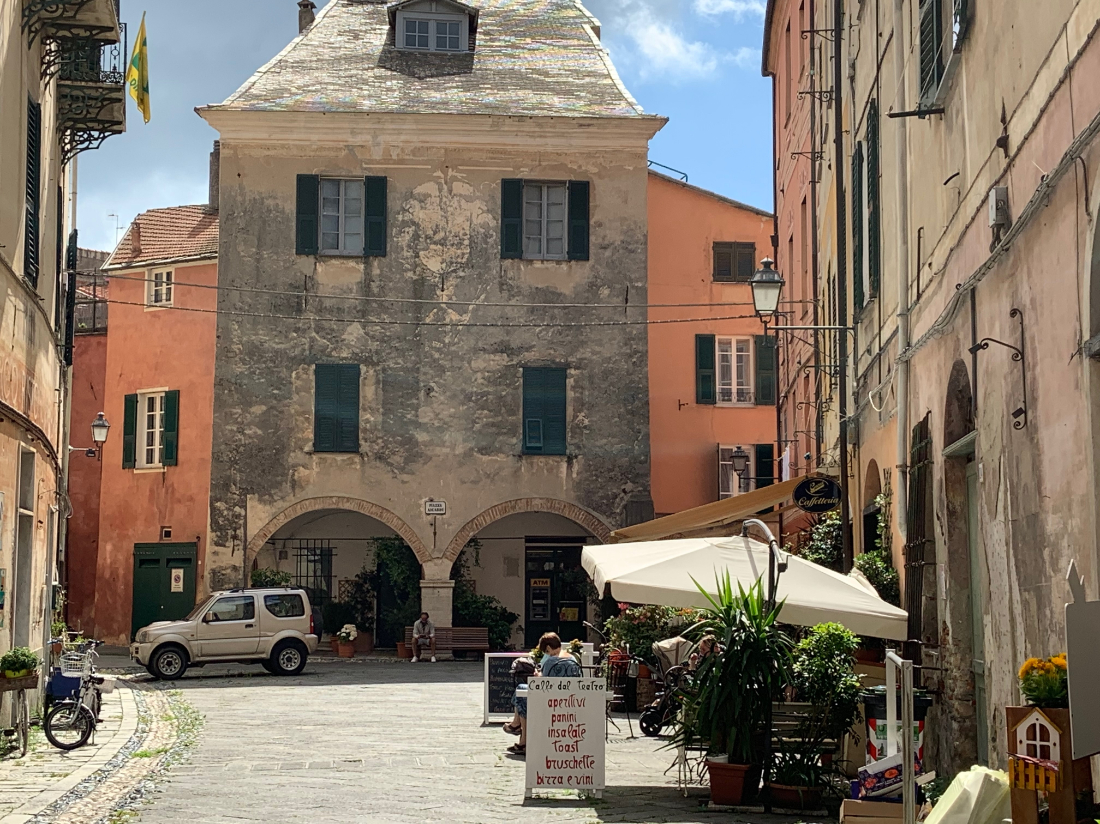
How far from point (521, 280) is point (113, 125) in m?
12.1

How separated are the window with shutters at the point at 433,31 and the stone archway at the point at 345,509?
9945 mm

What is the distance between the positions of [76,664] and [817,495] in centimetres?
733

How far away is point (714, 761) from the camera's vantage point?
952 centimetres

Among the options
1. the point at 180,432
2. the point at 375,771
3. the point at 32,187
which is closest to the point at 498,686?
the point at 375,771

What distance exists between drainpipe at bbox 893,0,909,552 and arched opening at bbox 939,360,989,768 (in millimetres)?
1224

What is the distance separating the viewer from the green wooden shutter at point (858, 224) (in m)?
13.7

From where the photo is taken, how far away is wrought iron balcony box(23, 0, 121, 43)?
539 inches

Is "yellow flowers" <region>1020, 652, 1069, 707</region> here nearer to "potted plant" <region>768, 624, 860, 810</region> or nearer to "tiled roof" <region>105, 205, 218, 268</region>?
"potted plant" <region>768, 624, 860, 810</region>

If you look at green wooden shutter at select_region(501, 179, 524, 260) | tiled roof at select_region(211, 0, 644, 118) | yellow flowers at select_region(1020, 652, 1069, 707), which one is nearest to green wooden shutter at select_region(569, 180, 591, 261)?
green wooden shutter at select_region(501, 179, 524, 260)

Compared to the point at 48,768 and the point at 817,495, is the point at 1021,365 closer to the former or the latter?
the point at 817,495

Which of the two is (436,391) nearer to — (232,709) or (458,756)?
(232,709)

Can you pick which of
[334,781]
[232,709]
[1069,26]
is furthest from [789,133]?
[1069,26]

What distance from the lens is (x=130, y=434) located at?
3028 centimetres

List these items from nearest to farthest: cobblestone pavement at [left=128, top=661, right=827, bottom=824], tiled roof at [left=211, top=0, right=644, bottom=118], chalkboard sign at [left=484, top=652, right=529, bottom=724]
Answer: cobblestone pavement at [left=128, top=661, right=827, bottom=824], chalkboard sign at [left=484, top=652, right=529, bottom=724], tiled roof at [left=211, top=0, right=644, bottom=118]
